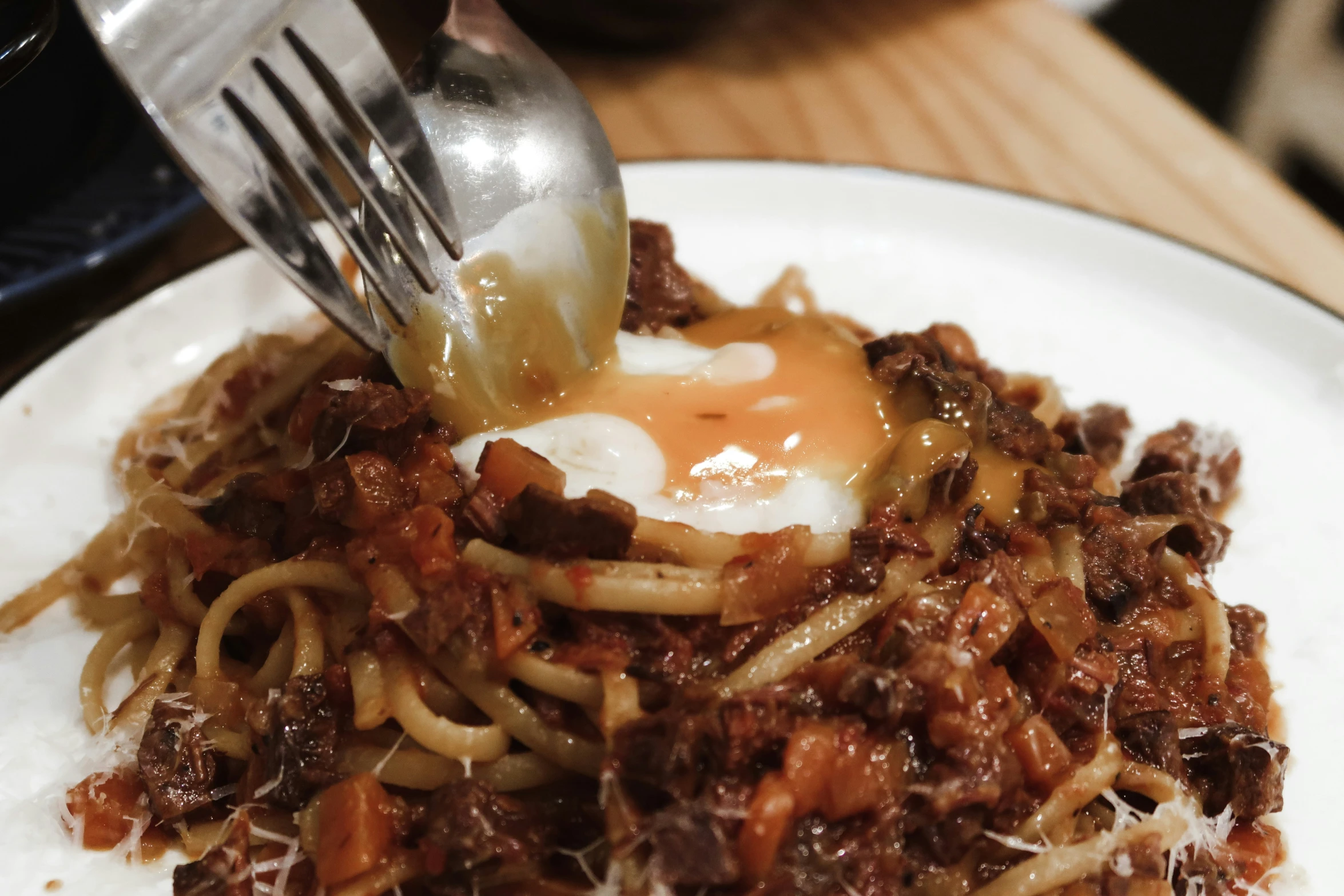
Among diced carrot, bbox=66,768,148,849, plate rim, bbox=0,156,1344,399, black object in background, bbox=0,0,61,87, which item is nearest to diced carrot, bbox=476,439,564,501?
diced carrot, bbox=66,768,148,849

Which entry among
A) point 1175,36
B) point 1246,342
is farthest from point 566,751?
point 1175,36

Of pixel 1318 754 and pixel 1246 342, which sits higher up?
pixel 1246 342

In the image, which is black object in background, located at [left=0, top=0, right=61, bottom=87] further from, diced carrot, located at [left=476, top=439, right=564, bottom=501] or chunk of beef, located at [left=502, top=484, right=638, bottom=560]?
chunk of beef, located at [left=502, top=484, right=638, bottom=560]

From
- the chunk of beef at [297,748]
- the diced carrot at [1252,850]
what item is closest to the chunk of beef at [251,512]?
the chunk of beef at [297,748]

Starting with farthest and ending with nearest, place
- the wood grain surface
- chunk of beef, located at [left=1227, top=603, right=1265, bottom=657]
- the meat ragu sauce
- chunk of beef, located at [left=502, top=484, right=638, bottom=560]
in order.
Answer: the wood grain surface < chunk of beef, located at [left=1227, top=603, right=1265, bottom=657] < chunk of beef, located at [left=502, top=484, right=638, bottom=560] < the meat ragu sauce

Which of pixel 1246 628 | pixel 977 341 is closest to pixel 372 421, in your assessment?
pixel 977 341

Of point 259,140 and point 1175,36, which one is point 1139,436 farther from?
point 1175,36
